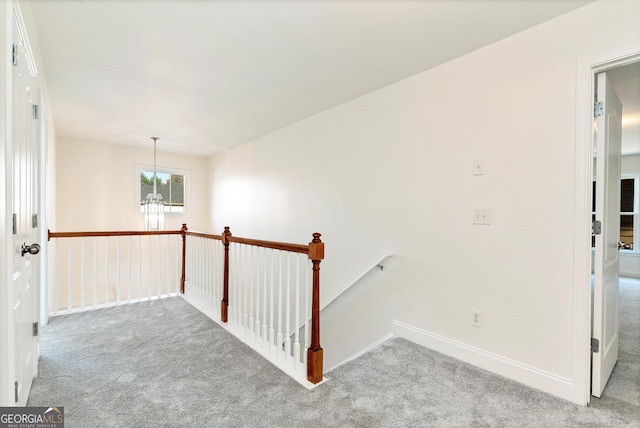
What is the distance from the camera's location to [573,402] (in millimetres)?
1783

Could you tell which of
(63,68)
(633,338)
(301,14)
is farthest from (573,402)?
(63,68)

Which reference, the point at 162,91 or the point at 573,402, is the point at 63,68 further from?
the point at 573,402

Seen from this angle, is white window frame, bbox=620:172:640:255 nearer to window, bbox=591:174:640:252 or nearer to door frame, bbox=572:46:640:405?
window, bbox=591:174:640:252

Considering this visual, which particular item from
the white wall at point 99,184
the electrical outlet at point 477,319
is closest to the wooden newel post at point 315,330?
the electrical outlet at point 477,319

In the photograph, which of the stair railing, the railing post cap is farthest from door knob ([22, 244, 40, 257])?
the railing post cap

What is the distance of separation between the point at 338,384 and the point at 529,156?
2.01 metres

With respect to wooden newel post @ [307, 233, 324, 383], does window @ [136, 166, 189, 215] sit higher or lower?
higher

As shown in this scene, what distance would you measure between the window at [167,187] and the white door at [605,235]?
6.19 metres

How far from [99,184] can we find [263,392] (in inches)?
195

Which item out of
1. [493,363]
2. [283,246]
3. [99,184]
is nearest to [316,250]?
[283,246]

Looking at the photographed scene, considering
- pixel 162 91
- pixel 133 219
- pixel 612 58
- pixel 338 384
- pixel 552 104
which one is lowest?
pixel 338 384

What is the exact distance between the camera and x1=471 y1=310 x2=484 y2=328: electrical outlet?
7.20 ft

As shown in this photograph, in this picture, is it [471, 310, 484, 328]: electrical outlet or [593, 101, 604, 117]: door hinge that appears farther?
[471, 310, 484, 328]: electrical outlet

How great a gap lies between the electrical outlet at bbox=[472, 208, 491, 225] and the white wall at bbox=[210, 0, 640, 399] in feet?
0.15
